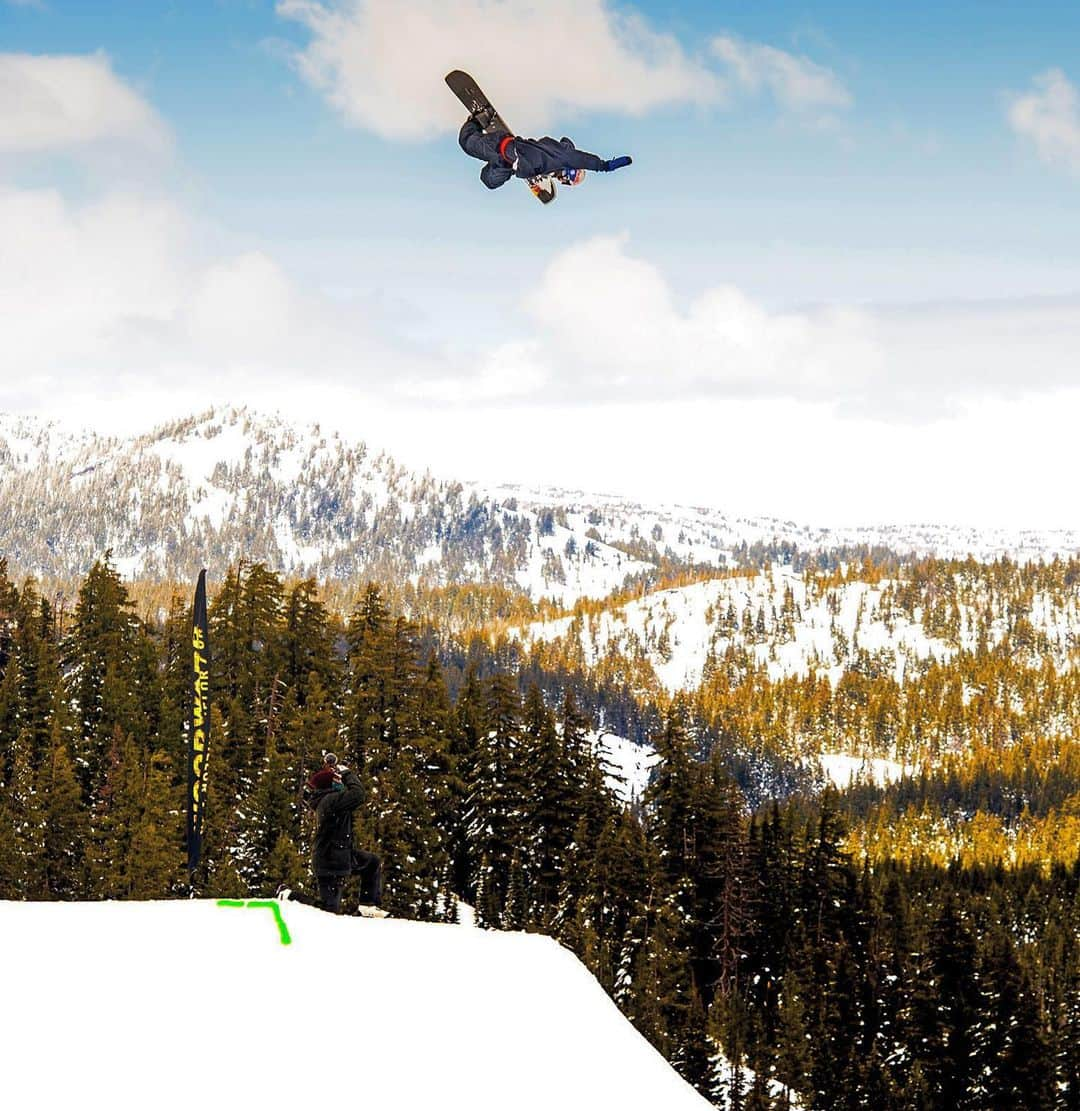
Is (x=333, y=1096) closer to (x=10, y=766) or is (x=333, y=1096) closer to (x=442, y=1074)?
(x=442, y=1074)

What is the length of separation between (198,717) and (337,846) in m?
7.15

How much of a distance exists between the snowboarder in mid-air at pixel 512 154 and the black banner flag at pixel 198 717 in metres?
10.3

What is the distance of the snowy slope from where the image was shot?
8344 mm

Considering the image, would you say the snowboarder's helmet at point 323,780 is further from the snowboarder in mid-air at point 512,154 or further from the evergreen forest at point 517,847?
the evergreen forest at point 517,847

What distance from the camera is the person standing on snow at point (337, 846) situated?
16750 mm

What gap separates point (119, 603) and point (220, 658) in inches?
323

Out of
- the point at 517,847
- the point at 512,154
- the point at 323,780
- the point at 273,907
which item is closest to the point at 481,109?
the point at 512,154

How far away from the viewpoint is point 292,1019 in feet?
30.8

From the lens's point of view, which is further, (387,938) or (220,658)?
(220,658)

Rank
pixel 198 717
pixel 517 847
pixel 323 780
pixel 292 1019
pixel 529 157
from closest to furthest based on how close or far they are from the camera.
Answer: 1. pixel 292 1019
2. pixel 323 780
3. pixel 529 157
4. pixel 198 717
5. pixel 517 847

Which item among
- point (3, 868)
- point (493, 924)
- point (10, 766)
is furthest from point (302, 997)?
point (10, 766)

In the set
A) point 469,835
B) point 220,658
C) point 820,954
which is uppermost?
point 220,658

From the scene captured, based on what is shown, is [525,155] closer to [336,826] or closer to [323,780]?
[323,780]

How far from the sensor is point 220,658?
2313 inches
